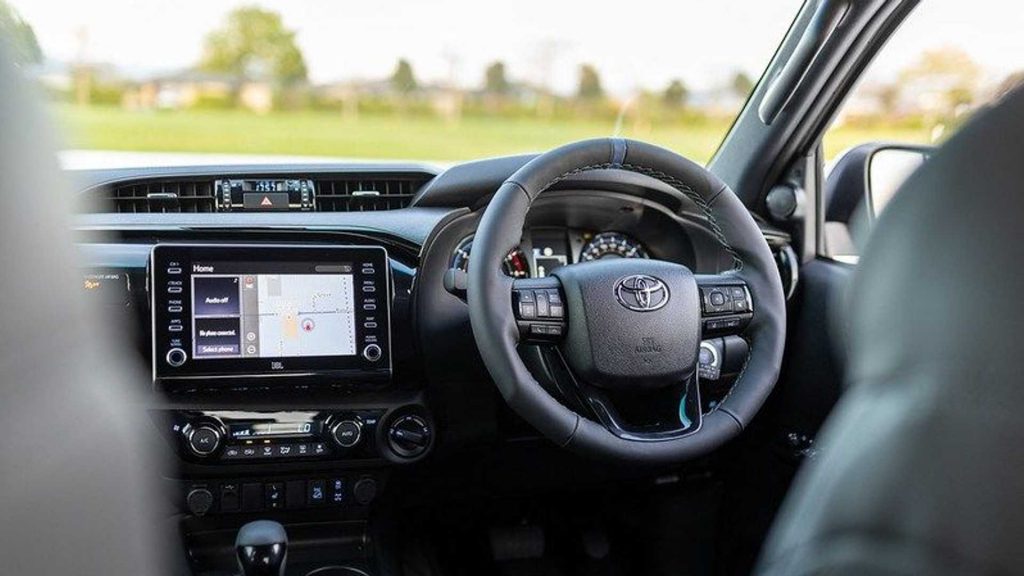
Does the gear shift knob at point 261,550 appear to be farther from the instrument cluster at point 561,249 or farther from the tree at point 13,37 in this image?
the tree at point 13,37

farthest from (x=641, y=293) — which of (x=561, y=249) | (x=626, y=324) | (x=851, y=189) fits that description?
(x=851, y=189)

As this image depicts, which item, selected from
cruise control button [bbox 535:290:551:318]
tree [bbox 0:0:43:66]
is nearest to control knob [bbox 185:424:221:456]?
cruise control button [bbox 535:290:551:318]

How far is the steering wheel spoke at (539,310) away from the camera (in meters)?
2.65

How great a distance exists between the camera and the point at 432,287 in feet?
9.83

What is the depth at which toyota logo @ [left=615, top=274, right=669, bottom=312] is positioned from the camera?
8.83 feet

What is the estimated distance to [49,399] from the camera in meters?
0.94

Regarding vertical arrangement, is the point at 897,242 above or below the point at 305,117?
below

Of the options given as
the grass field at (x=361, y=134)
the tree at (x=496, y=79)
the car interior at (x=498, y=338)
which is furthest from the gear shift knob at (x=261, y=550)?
the tree at (x=496, y=79)

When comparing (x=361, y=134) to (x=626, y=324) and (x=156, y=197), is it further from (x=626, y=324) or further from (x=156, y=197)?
(x=626, y=324)

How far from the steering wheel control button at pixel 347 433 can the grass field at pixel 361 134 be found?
824mm

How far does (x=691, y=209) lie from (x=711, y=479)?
949mm

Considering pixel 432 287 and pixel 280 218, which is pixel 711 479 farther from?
pixel 280 218

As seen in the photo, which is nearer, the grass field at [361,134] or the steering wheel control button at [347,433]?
the steering wheel control button at [347,433]

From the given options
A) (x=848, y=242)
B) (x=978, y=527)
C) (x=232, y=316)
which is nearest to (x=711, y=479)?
(x=848, y=242)
